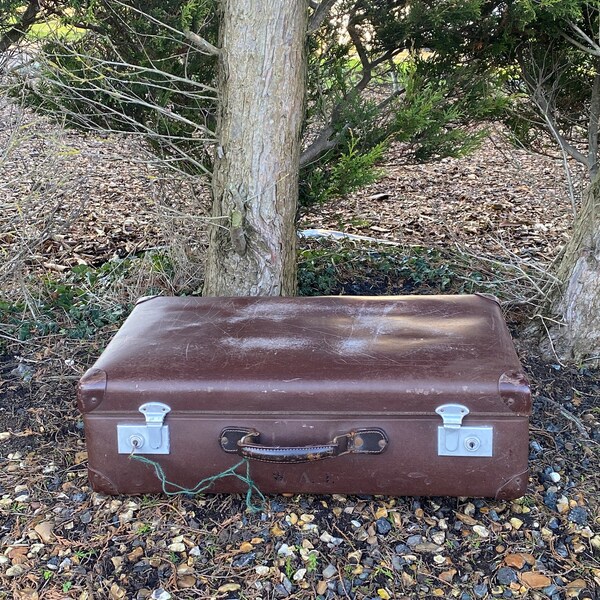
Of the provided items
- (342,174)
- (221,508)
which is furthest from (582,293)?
(221,508)

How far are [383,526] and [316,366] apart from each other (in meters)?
0.62

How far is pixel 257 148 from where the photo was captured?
11.1 ft

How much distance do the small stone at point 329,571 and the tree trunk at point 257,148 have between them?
1.73 metres

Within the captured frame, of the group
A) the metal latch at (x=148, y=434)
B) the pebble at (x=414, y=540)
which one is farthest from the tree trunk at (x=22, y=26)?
the pebble at (x=414, y=540)

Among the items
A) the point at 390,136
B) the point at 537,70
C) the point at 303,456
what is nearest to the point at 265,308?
the point at 303,456

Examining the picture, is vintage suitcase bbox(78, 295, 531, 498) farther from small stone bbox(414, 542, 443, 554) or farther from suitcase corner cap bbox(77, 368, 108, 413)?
small stone bbox(414, 542, 443, 554)

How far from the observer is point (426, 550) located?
2.25 m

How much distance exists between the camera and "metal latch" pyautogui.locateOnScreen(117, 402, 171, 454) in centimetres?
229

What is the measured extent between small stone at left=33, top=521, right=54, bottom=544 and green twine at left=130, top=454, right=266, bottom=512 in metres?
0.39

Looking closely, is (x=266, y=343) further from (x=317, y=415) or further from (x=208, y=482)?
(x=208, y=482)

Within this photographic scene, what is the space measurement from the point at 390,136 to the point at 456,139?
431 millimetres

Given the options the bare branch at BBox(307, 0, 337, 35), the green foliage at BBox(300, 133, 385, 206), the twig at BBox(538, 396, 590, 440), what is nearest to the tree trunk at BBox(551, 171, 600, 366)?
the twig at BBox(538, 396, 590, 440)

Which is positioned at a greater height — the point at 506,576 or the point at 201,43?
the point at 201,43

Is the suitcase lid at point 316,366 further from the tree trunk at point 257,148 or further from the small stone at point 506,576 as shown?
the tree trunk at point 257,148
